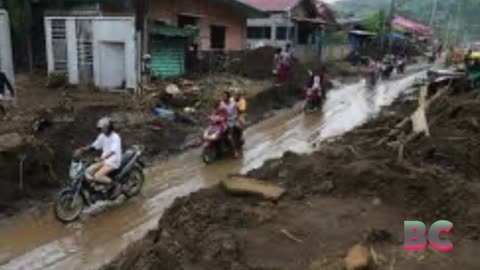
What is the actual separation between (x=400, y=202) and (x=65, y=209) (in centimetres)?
507

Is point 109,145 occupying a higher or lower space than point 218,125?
higher

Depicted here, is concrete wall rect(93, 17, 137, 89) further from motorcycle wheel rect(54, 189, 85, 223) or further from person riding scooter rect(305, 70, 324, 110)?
motorcycle wheel rect(54, 189, 85, 223)

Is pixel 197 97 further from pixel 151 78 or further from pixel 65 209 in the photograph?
pixel 65 209

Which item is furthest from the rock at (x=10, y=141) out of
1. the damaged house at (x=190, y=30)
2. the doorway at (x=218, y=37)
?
the doorway at (x=218, y=37)

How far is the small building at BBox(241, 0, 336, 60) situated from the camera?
35062 mm

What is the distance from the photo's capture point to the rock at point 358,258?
5182mm

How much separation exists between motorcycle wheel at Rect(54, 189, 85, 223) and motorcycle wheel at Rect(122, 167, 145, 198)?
1.08 meters

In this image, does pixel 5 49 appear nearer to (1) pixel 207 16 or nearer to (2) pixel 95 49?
(2) pixel 95 49

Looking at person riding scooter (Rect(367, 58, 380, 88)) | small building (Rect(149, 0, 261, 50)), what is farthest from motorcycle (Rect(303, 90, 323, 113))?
person riding scooter (Rect(367, 58, 380, 88))

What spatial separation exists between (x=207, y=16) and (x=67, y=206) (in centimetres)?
1827

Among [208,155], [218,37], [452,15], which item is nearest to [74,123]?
[208,155]

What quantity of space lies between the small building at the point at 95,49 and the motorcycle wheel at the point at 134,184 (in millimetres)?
7988

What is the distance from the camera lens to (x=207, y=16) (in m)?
25.7

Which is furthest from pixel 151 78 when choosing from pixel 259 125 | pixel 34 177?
pixel 34 177
